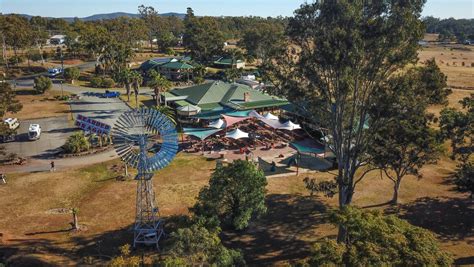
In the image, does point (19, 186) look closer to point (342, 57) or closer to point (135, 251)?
point (135, 251)

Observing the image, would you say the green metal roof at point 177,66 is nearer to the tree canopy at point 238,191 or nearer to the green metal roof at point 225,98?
the green metal roof at point 225,98

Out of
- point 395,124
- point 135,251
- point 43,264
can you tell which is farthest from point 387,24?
point 43,264

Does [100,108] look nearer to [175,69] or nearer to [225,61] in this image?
[175,69]

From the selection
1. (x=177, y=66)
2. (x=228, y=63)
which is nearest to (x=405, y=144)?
(x=177, y=66)

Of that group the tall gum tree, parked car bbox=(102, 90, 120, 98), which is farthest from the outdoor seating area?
parked car bbox=(102, 90, 120, 98)

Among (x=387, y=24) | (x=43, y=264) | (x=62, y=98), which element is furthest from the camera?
(x=62, y=98)

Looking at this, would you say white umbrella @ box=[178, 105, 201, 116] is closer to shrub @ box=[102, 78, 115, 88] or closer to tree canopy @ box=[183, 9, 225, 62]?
shrub @ box=[102, 78, 115, 88]
